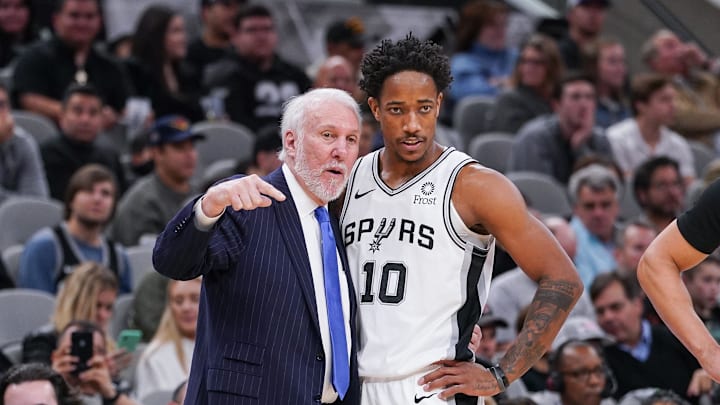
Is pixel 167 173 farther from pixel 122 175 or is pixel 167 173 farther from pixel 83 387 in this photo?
pixel 83 387

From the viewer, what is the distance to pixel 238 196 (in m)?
4.20

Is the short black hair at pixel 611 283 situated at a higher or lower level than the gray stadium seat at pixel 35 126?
lower

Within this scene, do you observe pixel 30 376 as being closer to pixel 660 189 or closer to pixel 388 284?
pixel 388 284

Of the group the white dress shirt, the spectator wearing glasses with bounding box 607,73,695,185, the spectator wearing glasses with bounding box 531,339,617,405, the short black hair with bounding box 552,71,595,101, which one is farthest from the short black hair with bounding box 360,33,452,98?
the spectator wearing glasses with bounding box 607,73,695,185

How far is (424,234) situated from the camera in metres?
4.77

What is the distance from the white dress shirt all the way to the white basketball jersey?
0.32 feet

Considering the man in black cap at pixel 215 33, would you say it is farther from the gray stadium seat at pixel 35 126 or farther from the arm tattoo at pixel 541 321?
the arm tattoo at pixel 541 321

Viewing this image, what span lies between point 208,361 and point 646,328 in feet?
15.1

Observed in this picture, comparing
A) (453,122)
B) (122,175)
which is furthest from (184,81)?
(453,122)

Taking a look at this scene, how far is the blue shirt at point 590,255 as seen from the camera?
9297 millimetres

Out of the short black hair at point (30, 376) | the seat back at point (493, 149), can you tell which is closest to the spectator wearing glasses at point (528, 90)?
the seat back at point (493, 149)

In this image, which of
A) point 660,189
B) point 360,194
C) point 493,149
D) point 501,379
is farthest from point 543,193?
point 501,379

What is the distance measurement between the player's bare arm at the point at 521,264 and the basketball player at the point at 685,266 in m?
0.30

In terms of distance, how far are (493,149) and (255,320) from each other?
6.29 meters
